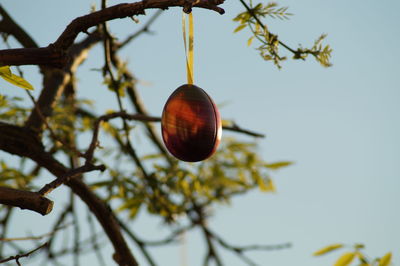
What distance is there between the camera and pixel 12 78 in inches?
33.2

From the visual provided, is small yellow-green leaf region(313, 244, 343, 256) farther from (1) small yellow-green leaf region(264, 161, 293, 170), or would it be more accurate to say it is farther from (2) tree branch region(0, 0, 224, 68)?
(2) tree branch region(0, 0, 224, 68)

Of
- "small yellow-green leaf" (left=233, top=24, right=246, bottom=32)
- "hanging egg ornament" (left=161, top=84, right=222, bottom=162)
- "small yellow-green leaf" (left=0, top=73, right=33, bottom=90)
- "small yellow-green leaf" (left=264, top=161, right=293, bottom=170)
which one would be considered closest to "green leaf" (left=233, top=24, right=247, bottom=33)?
"small yellow-green leaf" (left=233, top=24, right=246, bottom=32)

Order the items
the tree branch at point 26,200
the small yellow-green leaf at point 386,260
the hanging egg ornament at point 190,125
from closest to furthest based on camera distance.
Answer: the tree branch at point 26,200 < the hanging egg ornament at point 190,125 < the small yellow-green leaf at point 386,260

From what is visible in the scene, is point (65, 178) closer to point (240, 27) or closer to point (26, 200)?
point (26, 200)

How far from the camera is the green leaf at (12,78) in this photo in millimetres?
813

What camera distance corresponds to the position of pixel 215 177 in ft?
6.15

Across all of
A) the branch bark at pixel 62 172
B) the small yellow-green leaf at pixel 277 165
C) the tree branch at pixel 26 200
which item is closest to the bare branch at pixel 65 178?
the tree branch at pixel 26 200

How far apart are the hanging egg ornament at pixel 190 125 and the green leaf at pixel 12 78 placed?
0.83 feet

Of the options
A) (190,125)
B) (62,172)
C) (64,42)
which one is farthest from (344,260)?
(64,42)

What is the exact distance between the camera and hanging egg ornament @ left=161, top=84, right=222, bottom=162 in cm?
88

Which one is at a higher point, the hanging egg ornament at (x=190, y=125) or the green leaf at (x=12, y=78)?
the green leaf at (x=12, y=78)

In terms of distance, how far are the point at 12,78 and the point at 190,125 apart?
316 mm

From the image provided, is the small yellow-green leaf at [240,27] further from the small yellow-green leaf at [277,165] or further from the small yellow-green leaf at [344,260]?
the small yellow-green leaf at [277,165]

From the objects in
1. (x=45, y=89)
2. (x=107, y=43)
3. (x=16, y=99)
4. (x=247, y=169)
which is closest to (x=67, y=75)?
(x=45, y=89)
